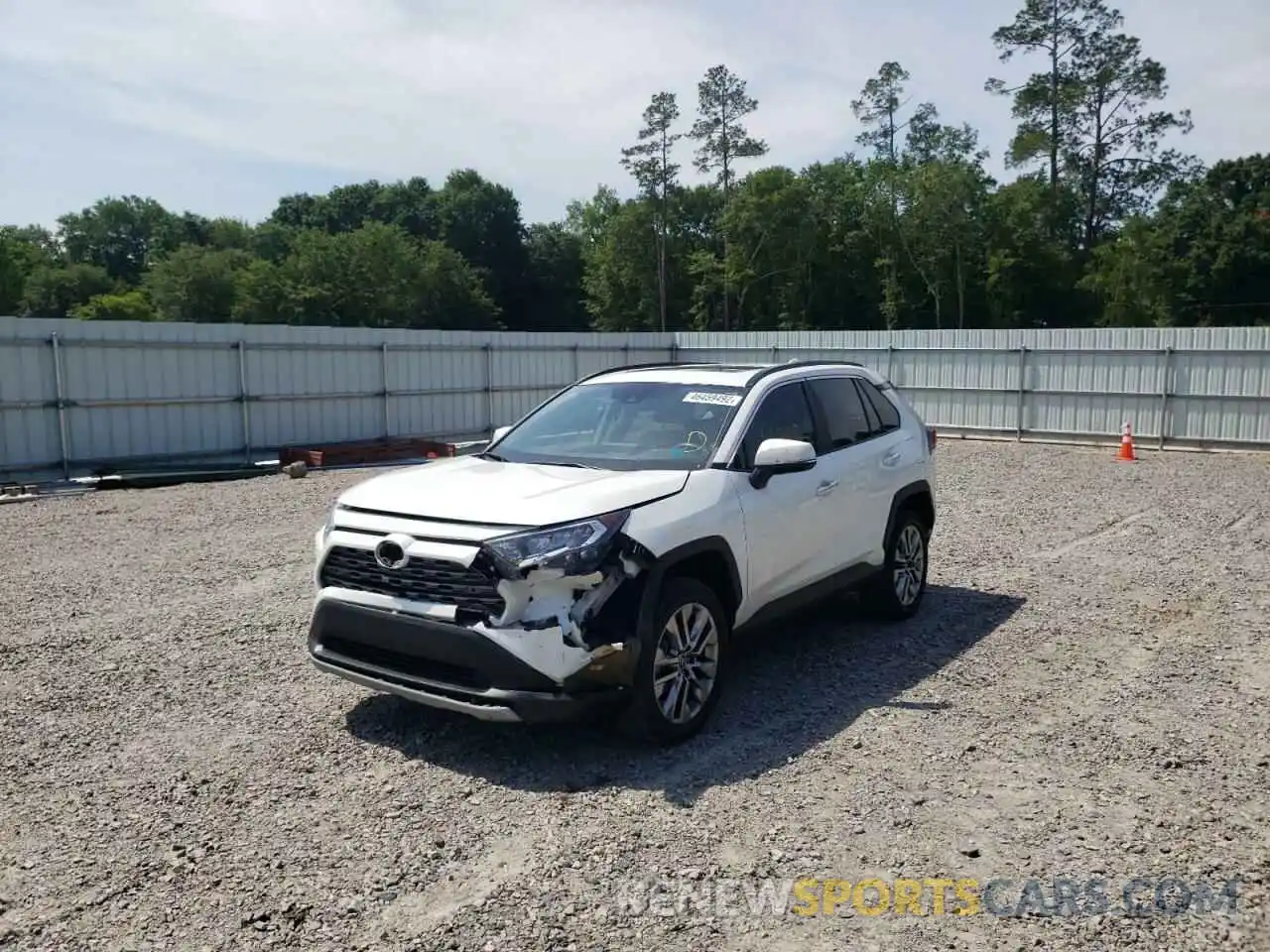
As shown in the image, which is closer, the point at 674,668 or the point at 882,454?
the point at 674,668

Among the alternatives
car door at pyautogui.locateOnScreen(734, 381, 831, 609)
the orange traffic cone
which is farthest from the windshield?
the orange traffic cone

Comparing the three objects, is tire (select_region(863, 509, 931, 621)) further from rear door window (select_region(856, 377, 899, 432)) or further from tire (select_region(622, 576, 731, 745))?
tire (select_region(622, 576, 731, 745))

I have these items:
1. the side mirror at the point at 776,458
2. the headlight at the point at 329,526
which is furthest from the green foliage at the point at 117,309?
the side mirror at the point at 776,458

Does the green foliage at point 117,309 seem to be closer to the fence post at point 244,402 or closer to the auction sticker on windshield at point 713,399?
the fence post at point 244,402

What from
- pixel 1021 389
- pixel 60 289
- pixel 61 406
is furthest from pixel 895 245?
pixel 60 289

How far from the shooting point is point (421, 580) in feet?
14.0

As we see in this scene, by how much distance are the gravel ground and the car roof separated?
5.58ft

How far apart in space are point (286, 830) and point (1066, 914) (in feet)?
9.29

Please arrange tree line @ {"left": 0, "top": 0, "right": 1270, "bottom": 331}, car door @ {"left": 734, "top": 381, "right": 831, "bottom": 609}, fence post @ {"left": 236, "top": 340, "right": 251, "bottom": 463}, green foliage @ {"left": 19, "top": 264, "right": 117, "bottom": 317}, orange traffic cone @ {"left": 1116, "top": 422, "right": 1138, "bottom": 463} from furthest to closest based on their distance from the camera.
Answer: green foliage @ {"left": 19, "top": 264, "right": 117, "bottom": 317} < tree line @ {"left": 0, "top": 0, "right": 1270, "bottom": 331} < orange traffic cone @ {"left": 1116, "top": 422, "right": 1138, "bottom": 463} < fence post @ {"left": 236, "top": 340, "right": 251, "bottom": 463} < car door @ {"left": 734, "top": 381, "right": 831, "bottom": 609}

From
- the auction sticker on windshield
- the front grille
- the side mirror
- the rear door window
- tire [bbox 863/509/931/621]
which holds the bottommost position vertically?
tire [bbox 863/509/931/621]

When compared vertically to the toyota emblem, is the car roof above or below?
above

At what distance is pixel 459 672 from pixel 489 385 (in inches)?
692

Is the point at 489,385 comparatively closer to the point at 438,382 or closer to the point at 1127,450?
the point at 438,382

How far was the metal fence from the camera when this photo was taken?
1495 cm
